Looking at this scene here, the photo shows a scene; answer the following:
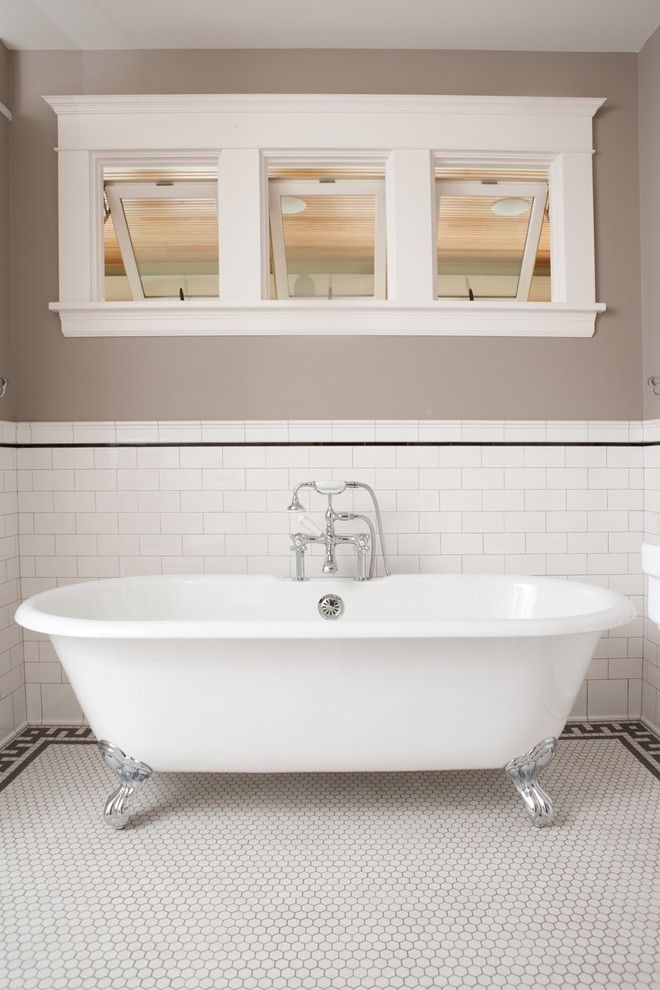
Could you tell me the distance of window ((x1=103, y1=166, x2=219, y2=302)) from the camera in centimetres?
291

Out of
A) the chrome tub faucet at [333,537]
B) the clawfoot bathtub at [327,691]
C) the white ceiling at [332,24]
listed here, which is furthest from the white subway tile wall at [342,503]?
the white ceiling at [332,24]

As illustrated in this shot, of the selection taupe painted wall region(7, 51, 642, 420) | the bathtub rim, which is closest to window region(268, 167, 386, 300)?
taupe painted wall region(7, 51, 642, 420)

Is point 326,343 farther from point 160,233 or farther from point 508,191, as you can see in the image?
point 508,191

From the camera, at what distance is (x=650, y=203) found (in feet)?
9.04

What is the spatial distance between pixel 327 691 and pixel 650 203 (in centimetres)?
242

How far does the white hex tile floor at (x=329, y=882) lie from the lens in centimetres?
143

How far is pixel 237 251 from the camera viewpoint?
9.04 feet

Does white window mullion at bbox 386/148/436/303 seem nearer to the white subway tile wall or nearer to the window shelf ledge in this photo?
the window shelf ledge

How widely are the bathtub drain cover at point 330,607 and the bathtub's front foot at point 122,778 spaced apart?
86 centimetres

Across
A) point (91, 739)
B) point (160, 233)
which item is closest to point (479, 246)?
point (160, 233)

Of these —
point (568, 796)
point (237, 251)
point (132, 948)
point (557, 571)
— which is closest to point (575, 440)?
point (557, 571)

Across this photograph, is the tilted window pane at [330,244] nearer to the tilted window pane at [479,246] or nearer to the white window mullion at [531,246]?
the tilted window pane at [479,246]

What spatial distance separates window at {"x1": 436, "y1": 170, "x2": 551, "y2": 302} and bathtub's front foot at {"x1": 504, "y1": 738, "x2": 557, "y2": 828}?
6.69ft

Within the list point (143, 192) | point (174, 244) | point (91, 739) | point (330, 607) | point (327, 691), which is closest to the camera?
point (327, 691)
